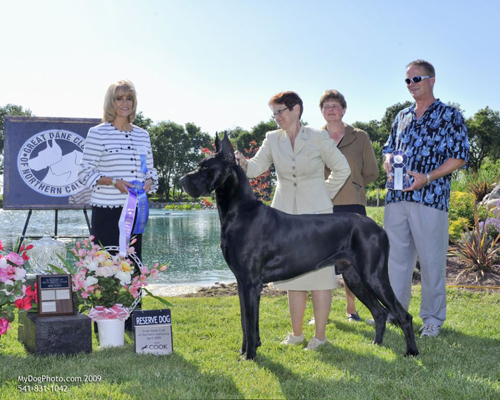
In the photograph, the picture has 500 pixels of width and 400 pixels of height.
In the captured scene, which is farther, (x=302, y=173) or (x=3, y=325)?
(x=302, y=173)

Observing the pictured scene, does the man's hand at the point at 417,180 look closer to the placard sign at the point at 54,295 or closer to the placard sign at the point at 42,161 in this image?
the placard sign at the point at 54,295

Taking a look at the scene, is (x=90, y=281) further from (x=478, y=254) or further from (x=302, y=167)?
(x=478, y=254)

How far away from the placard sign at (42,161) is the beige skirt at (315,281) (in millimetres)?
4303

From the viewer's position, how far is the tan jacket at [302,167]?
172 inches

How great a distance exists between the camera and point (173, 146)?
2244 inches

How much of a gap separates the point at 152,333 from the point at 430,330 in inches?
112

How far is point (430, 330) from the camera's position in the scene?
5004 millimetres

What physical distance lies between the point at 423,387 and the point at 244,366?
1.35 metres

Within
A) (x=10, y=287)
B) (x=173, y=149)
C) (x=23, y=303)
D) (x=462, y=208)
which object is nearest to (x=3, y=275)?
(x=10, y=287)

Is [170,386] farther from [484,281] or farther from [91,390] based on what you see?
[484,281]

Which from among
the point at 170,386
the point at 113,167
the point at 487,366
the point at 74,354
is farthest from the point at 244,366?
the point at 113,167

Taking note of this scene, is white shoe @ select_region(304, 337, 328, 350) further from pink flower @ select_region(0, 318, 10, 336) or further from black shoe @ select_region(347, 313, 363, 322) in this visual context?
pink flower @ select_region(0, 318, 10, 336)

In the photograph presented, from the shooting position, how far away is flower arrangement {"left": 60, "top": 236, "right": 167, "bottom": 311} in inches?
178

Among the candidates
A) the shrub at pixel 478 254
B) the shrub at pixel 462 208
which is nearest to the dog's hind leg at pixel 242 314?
the shrub at pixel 478 254
